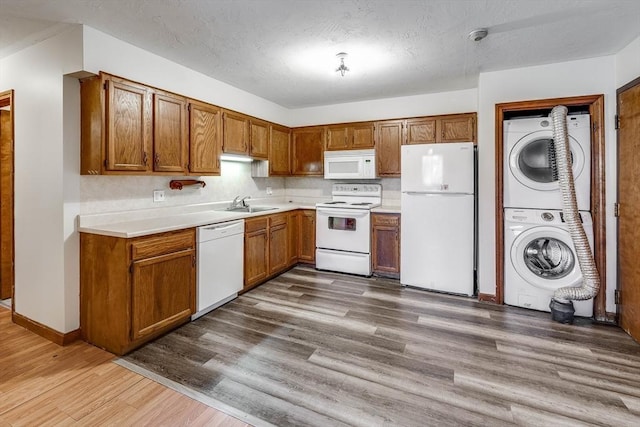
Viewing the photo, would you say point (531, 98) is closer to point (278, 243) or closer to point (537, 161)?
point (537, 161)

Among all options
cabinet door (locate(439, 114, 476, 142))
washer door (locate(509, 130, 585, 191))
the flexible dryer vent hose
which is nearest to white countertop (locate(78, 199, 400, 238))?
cabinet door (locate(439, 114, 476, 142))

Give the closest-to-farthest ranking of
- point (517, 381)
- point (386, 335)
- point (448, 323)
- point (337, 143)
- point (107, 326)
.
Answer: point (517, 381) → point (107, 326) → point (386, 335) → point (448, 323) → point (337, 143)

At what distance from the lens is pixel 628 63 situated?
8.79 feet

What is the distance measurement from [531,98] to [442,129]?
3.38 ft

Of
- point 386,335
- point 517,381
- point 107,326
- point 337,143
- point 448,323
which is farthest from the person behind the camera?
point 337,143

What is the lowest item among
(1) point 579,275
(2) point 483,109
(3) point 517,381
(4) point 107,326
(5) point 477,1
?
(3) point 517,381

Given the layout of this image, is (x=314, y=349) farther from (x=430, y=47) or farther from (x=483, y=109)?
(x=483, y=109)

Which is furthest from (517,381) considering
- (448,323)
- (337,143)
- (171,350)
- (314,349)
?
(337,143)

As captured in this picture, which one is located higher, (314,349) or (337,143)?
(337,143)

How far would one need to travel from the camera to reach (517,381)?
2.02 metres

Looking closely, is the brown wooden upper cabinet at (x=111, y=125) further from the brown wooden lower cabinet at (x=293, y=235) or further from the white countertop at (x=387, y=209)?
the white countertop at (x=387, y=209)

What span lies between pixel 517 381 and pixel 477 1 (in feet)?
8.18

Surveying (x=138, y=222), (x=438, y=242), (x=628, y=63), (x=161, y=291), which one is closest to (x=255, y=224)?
(x=138, y=222)

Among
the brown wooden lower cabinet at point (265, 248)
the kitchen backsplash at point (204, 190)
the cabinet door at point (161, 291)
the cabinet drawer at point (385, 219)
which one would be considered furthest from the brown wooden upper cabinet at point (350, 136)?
the cabinet door at point (161, 291)
